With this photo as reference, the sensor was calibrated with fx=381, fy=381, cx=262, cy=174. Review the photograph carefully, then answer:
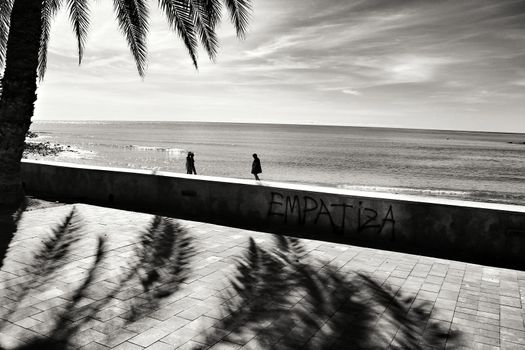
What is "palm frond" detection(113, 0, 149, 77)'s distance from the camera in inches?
367

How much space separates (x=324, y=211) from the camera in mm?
7500

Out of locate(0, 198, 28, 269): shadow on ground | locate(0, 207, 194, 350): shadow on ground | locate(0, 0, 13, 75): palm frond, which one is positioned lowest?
locate(0, 207, 194, 350): shadow on ground

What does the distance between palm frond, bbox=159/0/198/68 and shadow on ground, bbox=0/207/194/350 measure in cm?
449

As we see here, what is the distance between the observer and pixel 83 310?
13.3 ft

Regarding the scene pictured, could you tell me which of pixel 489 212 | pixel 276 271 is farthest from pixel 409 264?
pixel 276 271

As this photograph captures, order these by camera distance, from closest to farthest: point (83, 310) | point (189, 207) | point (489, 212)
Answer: point (83, 310)
point (489, 212)
point (189, 207)

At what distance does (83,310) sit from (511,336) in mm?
4407

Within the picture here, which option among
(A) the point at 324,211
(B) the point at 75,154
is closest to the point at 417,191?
(A) the point at 324,211

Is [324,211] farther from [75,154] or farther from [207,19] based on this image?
[75,154]

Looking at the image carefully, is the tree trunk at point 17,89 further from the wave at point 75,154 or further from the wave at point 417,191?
the wave at point 75,154

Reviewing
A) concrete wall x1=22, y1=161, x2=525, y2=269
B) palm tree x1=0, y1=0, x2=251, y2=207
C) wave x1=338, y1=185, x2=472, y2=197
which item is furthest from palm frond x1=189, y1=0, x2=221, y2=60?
wave x1=338, y1=185, x2=472, y2=197

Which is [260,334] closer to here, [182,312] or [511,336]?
[182,312]

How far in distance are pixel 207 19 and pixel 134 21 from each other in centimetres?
202

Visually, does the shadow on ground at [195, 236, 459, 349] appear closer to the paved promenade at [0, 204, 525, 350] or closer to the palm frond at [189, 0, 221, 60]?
the paved promenade at [0, 204, 525, 350]
